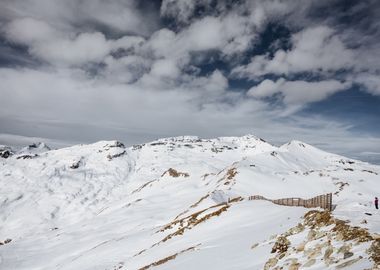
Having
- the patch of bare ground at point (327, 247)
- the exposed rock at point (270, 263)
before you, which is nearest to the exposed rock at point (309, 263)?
the patch of bare ground at point (327, 247)

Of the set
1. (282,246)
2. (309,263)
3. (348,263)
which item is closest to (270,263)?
(282,246)

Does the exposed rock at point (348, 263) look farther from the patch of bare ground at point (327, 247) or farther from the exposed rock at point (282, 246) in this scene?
the exposed rock at point (282, 246)

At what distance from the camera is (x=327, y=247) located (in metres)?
13.1

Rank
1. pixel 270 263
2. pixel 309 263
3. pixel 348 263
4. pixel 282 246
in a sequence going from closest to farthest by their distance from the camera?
pixel 348 263 → pixel 309 263 → pixel 270 263 → pixel 282 246

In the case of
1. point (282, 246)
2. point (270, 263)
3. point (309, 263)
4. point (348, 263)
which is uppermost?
point (348, 263)

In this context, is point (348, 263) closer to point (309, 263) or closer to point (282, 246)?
point (309, 263)

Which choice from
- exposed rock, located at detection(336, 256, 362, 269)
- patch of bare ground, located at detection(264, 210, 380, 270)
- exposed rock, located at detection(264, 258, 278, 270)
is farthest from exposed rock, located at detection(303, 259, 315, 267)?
exposed rock, located at detection(264, 258, 278, 270)

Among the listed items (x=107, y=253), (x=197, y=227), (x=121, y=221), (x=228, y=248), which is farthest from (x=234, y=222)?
(x=121, y=221)

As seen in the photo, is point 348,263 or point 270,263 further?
point 270,263

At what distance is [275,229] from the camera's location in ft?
69.5

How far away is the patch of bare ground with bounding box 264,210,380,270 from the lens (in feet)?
A: 37.5

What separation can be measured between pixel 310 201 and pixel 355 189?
76.0 metres

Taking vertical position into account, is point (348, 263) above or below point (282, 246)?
above

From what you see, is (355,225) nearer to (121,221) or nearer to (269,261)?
(269,261)
